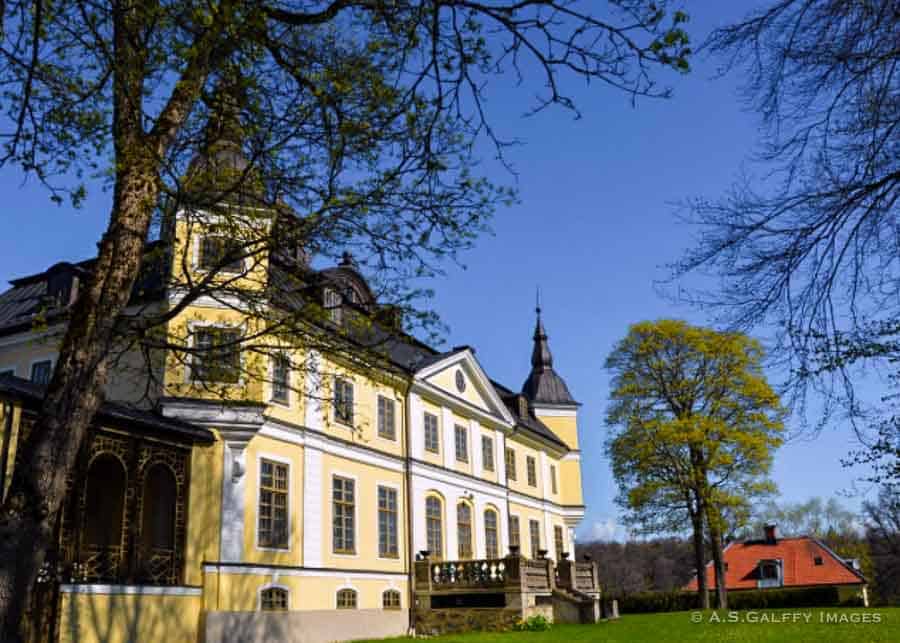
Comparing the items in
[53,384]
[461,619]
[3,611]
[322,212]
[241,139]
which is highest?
[241,139]

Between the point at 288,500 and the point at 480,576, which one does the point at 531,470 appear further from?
the point at 288,500

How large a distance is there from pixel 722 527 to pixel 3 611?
84.5 feet

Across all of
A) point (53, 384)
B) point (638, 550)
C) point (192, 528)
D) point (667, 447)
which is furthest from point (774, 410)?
point (638, 550)

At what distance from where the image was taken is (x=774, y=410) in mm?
29047

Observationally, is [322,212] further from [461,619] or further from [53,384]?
[461,619]

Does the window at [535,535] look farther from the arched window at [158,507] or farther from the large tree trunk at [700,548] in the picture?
the arched window at [158,507]

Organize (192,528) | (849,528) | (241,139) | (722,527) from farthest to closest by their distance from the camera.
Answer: (849,528) → (722,527) → (192,528) → (241,139)

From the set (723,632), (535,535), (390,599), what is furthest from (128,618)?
(535,535)

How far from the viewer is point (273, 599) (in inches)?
692

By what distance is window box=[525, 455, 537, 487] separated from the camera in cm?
3322

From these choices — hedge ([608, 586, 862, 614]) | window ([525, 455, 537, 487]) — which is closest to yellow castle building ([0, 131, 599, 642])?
window ([525, 455, 537, 487])

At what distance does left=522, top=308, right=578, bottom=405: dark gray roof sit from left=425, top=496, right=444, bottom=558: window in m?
13.4

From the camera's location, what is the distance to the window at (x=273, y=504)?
58.6 ft

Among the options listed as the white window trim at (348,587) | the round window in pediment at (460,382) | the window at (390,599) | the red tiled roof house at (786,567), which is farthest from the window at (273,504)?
the red tiled roof house at (786,567)
